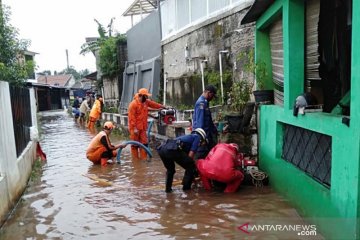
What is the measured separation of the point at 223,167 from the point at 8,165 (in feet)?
11.2

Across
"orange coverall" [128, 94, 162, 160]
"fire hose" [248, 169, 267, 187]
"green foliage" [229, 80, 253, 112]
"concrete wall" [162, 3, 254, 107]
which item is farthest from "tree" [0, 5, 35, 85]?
"fire hose" [248, 169, 267, 187]

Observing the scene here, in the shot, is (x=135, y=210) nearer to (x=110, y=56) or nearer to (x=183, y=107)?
(x=183, y=107)

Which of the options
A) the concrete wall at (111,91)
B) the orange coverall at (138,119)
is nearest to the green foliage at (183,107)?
the orange coverall at (138,119)

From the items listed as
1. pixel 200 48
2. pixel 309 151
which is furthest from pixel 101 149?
pixel 309 151

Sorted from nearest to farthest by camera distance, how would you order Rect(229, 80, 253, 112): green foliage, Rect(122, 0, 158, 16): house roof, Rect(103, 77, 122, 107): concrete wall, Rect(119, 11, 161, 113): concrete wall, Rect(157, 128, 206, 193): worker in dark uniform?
Rect(157, 128, 206, 193): worker in dark uniform
Rect(229, 80, 253, 112): green foliage
Rect(119, 11, 161, 113): concrete wall
Rect(122, 0, 158, 16): house roof
Rect(103, 77, 122, 107): concrete wall

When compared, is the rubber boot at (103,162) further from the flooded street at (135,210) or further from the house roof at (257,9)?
the house roof at (257,9)

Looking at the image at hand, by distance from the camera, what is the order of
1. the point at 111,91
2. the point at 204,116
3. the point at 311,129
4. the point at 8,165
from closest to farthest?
1. the point at 311,129
2. the point at 8,165
3. the point at 204,116
4. the point at 111,91

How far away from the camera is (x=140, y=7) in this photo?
23.5 metres

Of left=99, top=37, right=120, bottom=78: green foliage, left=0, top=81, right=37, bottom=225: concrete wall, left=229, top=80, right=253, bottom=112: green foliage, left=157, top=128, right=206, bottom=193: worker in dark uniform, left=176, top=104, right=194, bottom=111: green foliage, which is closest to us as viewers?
left=0, top=81, right=37, bottom=225: concrete wall

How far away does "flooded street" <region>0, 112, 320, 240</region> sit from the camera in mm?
4863

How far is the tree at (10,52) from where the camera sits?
14.7 metres

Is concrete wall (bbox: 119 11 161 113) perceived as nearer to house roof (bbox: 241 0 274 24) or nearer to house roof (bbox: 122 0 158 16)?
house roof (bbox: 122 0 158 16)

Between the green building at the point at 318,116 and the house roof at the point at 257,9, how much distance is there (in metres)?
0.02

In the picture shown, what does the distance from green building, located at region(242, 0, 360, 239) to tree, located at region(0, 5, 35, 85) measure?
1163 centimetres
